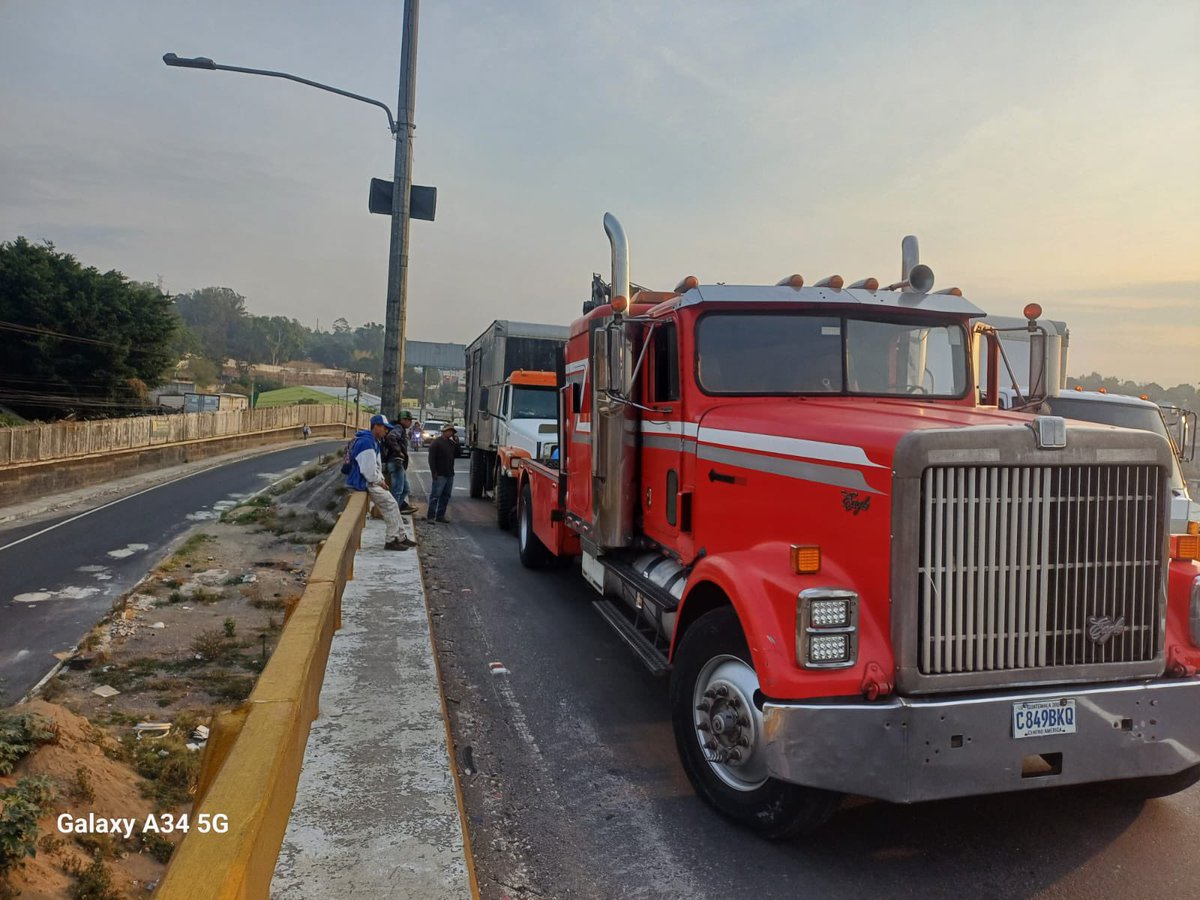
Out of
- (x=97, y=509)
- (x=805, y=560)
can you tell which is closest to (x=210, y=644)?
(x=805, y=560)

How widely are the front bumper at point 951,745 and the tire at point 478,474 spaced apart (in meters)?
14.8

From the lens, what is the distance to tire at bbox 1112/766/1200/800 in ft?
13.5

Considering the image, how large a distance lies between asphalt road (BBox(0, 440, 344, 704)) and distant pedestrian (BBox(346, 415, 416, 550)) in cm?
374

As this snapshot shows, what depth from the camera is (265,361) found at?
14538 centimetres

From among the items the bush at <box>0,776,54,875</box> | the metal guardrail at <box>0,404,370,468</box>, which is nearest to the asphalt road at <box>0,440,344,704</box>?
the metal guardrail at <box>0,404,370,468</box>

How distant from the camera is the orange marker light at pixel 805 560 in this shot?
379cm

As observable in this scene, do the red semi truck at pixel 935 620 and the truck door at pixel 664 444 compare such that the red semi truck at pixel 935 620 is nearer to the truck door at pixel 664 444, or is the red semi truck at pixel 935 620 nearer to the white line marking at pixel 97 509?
the truck door at pixel 664 444

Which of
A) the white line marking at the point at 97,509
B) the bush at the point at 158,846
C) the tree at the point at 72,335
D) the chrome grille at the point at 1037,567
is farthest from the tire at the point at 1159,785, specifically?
the tree at the point at 72,335

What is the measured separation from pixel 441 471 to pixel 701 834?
10.6 m

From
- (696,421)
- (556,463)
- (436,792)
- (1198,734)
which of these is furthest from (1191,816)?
(556,463)

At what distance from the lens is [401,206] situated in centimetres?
1370

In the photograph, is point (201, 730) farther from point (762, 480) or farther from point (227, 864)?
point (762, 480)

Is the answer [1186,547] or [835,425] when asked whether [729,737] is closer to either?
[835,425]

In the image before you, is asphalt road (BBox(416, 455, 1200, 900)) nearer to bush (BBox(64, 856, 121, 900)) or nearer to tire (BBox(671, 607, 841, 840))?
tire (BBox(671, 607, 841, 840))
